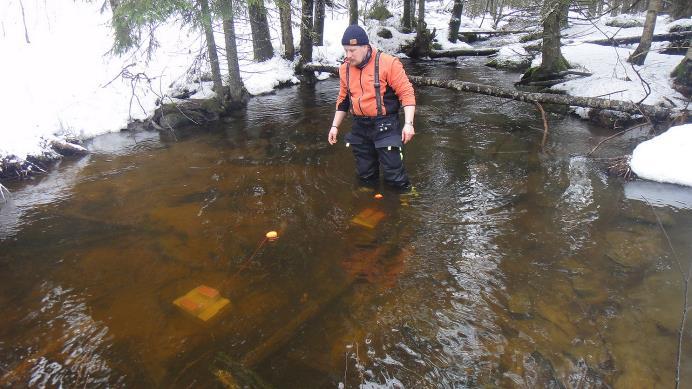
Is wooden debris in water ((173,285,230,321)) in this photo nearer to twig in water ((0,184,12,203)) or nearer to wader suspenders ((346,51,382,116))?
wader suspenders ((346,51,382,116))

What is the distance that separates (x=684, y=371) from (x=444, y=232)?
2511 mm

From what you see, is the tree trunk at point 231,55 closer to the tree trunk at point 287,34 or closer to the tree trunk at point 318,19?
the tree trunk at point 287,34

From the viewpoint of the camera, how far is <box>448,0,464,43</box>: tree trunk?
20.5m

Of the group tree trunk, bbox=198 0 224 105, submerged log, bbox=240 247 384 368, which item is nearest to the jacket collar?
submerged log, bbox=240 247 384 368

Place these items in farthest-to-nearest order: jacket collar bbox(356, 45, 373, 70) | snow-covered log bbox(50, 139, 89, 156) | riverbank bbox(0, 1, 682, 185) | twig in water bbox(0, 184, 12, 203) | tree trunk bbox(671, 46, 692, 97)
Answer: tree trunk bbox(671, 46, 692, 97), riverbank bbox(0, 1, 682, 185), snow-covered log bbox(50, 139, 89, 156), twig in water bbox(0, 184, 12, 203), jacket collar bbox(356, 45, 373, 70)

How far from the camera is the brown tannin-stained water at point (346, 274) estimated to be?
126 inches

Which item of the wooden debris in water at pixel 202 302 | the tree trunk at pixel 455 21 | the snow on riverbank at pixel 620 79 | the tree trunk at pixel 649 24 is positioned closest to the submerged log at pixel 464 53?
the tree trunk at pixel 455 21

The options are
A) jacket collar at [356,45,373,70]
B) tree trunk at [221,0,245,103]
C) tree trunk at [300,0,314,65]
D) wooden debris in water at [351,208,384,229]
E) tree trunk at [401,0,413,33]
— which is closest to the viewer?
jacket collar at [356,45,373,70]

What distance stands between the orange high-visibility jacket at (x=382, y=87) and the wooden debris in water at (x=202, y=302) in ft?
9.58

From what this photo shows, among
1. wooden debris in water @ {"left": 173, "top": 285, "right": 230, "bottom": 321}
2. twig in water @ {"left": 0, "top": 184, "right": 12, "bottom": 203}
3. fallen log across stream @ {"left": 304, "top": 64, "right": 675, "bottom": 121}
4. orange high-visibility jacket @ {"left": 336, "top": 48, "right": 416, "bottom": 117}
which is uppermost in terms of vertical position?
orange high-visibility jacket @ {"left": 336, "top": 48, "right": 416, "bottom": 117}

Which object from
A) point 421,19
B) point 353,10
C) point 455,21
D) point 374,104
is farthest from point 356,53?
point 455,21

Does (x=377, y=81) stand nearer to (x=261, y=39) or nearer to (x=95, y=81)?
(x=95, y=81)

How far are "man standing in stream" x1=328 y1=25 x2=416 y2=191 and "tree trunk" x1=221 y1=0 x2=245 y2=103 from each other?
5834 millimetres

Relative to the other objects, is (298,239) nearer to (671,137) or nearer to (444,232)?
(444,232)
